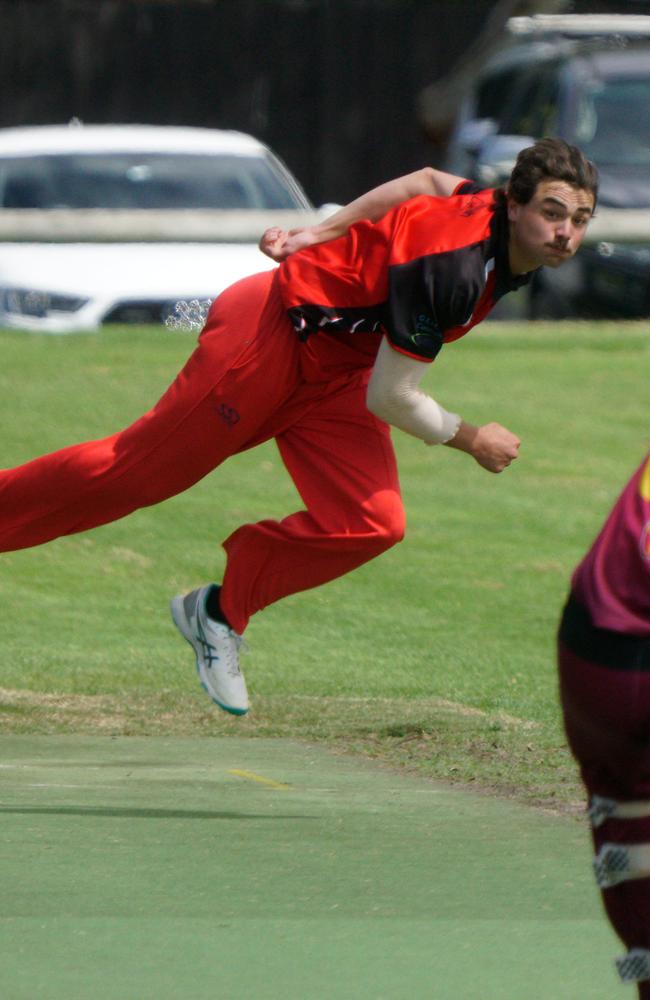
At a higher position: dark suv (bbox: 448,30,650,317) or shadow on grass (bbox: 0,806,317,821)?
shadow on grass (bbox: 0,806,317,821)

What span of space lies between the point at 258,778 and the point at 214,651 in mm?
398

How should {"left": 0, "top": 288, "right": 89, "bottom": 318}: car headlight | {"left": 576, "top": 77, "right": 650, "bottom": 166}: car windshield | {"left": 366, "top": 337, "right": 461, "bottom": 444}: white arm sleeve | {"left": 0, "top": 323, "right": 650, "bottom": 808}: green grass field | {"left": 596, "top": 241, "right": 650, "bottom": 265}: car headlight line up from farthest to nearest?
{"left": 576, "top": 77, "right": 650, "bottom": 166}: car windshield, {"left": 596, "top": 241, "right": 650, "bottom": 265}: car headlight, {"left": 0, "top": 288, "right": 89, "bottom": 318}: car headlight, {"left": 0, "top": 323, "right": 650, "bottom": 808}: green grass field, {"left": 366, "top": 337, "right": 461, "bottom": 444}: white arm sleeve

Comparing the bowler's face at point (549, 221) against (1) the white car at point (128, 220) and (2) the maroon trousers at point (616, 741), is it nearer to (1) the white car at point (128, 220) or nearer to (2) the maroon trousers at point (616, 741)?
(2) the maroon trousers at point (616, 741)

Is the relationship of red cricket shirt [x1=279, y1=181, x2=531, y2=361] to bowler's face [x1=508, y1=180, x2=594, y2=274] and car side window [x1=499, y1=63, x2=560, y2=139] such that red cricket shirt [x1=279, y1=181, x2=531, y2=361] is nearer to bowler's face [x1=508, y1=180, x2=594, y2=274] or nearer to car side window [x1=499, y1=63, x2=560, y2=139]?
bowler's face [x1=508, y1=180, x2=594, y2=274]

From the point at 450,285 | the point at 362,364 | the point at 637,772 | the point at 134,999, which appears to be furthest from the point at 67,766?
A: the point at 637,772

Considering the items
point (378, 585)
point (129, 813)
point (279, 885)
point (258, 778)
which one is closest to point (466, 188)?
point (258, 778)

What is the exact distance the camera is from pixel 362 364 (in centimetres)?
612

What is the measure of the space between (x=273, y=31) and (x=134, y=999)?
20.4 meters

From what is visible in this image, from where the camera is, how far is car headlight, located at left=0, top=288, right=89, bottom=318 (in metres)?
12.4

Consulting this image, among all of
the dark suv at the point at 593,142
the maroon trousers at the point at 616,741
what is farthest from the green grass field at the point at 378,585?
the maroon trousers at the point at 616,741

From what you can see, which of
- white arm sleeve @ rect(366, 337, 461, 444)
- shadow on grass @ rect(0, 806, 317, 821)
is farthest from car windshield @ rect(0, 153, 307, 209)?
shadow on grass @ rect(0, 806, 317, 821)

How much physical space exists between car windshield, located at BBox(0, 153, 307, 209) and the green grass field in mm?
956

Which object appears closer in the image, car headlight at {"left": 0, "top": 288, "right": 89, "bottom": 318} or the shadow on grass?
the shadow on grass

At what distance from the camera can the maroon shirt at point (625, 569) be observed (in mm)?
3340
